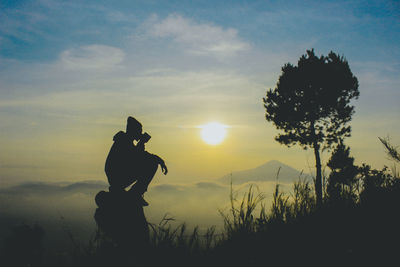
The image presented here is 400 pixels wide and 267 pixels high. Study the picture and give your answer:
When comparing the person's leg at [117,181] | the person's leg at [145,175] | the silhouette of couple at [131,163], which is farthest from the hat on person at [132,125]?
the person's leg at [117,181]

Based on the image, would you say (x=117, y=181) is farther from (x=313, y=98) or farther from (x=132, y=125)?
(x=313, y=98)

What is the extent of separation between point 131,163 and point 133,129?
1.39 ft

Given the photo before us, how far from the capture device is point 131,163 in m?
3.71

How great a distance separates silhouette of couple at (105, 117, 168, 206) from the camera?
369 centimetres

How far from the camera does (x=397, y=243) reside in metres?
3.96

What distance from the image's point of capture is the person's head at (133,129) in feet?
12.5

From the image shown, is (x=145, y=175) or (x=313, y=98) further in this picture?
(x=313, y=98)

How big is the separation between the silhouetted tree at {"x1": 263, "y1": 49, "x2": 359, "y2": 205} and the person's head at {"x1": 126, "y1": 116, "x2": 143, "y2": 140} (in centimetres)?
2133

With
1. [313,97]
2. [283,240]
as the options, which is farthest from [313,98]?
[283,240]

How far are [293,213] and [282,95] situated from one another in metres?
19.9

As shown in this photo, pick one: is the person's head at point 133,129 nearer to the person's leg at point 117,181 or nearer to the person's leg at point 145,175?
the person's leg at point 145,175

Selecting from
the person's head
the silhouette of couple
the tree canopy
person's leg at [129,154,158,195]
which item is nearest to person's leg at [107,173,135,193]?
the silhouette of couple

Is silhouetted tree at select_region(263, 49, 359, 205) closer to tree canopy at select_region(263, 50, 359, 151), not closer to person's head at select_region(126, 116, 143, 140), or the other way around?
tree canopy at select_region(263, 50, 359, 151)

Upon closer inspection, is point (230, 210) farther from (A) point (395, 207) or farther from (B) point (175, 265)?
(A) point (395, 207)
